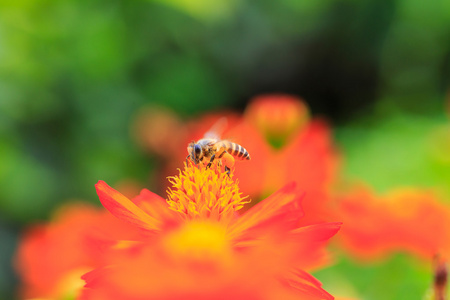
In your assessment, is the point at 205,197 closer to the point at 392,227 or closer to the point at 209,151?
the point at 209,151

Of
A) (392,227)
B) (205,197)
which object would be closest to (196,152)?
(205,197)

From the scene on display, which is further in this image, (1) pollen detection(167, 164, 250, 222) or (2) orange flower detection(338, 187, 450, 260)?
(2) orange flower detection(338, 187, 450, 260)

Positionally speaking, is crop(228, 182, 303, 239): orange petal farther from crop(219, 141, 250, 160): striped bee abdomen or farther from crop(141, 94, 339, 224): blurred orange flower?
crop(141, 94, 339, 224): blurred orange flower

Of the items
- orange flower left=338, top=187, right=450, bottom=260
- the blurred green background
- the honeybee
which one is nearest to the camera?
the honeybee

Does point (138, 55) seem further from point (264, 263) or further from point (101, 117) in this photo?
point (264, 263)

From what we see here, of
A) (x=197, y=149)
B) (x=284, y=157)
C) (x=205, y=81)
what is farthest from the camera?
(x=205, y=81)

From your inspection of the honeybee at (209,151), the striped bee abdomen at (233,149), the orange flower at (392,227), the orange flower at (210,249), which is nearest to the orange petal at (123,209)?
the orange flower at (210,249)

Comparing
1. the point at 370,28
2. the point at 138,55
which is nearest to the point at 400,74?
the point at 370,28

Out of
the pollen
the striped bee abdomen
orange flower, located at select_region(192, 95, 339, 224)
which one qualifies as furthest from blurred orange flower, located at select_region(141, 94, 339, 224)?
the pollen

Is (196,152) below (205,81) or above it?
below
